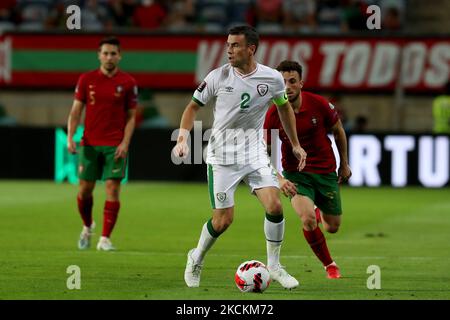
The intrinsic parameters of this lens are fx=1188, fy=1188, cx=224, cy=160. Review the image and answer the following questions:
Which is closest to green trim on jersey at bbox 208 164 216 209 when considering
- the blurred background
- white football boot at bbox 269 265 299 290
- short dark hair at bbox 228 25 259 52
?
white football boot at bbox 269 265 299 290

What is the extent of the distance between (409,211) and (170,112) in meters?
8.52

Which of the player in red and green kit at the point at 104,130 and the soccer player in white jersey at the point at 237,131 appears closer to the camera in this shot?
the soccer player in white jersey at the point at 237,131

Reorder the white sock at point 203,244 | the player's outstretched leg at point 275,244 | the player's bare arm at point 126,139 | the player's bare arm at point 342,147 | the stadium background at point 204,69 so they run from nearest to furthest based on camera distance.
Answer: the white sock at point 203,244 < the player's outstretched leg at point 275,244 < the player's bare arm at point 342,147 < the player's bare arm at point 126,139 < the stadium background at point 204,69

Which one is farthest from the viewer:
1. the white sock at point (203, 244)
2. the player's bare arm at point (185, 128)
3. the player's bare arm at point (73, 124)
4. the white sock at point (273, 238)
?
the player's bare arm at point (73, 124)

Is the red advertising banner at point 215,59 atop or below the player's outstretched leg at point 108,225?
atop

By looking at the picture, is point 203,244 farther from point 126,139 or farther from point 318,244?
point 126,139

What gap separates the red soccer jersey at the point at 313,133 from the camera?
10.7 m

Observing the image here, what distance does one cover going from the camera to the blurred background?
75.6ft

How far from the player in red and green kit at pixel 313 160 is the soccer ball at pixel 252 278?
1.20 meters
